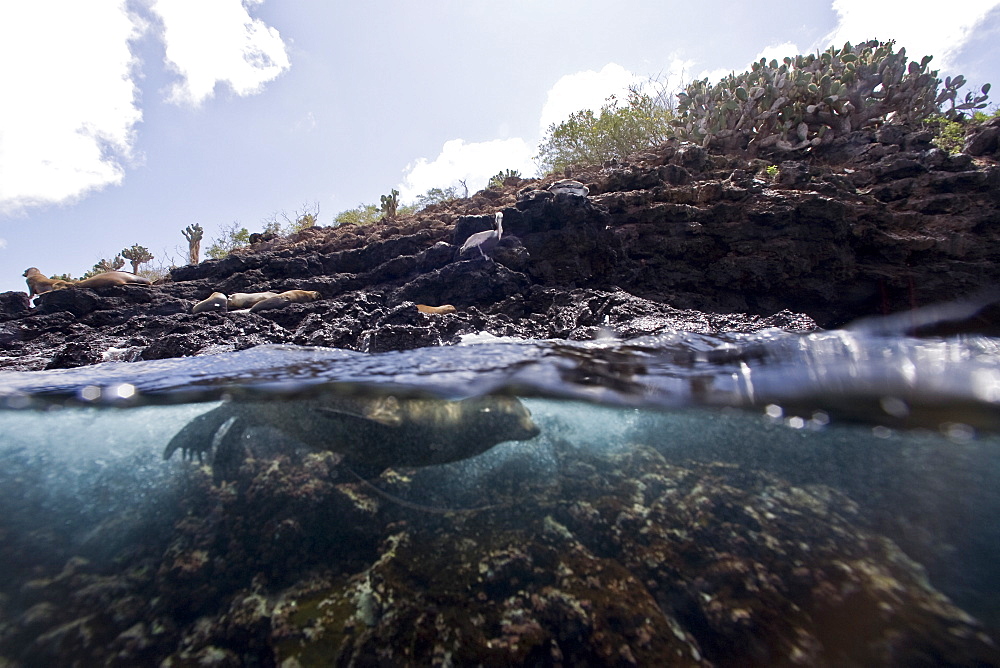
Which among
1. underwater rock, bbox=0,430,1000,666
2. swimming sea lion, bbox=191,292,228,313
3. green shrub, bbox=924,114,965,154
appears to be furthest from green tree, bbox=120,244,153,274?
green shrub, bbox=924,114,965,154

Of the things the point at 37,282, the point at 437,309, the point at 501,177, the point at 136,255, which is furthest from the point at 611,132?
the point at 136,255

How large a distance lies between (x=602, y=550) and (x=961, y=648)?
2.17m

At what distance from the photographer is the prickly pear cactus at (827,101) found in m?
12.5

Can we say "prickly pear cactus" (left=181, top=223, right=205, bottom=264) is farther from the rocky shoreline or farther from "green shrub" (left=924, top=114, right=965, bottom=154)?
"green shrub" (left=924, top=114, right=965, bottom=154)

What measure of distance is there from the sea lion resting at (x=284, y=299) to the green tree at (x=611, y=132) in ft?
47.3

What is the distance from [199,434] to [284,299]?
3566mm

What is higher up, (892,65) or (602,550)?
(892,65)

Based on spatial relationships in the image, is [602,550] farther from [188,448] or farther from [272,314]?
[272,314]

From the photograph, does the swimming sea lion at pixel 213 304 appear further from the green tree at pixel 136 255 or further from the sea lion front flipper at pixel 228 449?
the green tree at pixel 136 255

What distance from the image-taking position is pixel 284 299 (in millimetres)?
7598

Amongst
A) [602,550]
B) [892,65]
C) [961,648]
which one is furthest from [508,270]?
[892,65]

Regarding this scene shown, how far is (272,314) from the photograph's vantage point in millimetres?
7074

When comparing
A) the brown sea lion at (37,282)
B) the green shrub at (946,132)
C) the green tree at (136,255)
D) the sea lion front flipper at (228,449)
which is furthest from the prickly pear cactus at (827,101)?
the green tree at (136,255)

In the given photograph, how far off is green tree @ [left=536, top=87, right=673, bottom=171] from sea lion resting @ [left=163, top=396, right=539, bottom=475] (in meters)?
16.1
